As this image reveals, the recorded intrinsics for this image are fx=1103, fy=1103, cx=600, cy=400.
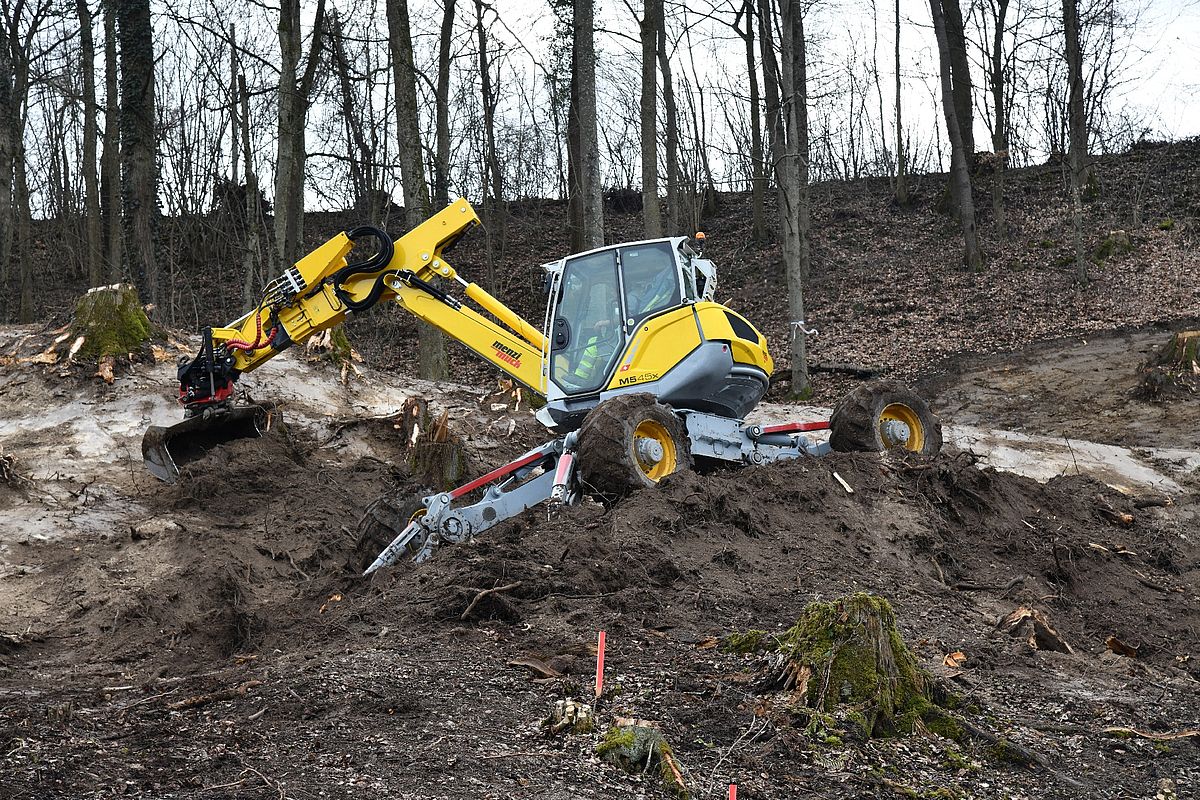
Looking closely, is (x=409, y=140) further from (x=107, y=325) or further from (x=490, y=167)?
(x=490, y=167)

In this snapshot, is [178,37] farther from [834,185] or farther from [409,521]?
[409,521]

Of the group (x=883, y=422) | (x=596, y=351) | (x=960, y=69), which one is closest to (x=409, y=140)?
(x=596, y=351)

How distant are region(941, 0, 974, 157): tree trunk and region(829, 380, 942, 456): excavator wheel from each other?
1877 cm

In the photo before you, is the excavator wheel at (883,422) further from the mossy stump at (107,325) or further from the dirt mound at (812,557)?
the mossy stump at (107,325)

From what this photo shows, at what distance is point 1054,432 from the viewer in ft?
52.2

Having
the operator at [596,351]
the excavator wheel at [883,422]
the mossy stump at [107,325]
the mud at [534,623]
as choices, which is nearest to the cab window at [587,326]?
the operator at [596,351]

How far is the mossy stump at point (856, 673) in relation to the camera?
5095 millimetres

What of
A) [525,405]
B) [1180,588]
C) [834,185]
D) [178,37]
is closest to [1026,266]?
[834,185]

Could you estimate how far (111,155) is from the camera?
964 inches

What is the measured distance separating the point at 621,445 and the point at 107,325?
→ 7140mm

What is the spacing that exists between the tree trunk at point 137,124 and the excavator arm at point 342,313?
593 centimetres

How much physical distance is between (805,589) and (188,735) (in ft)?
13.4

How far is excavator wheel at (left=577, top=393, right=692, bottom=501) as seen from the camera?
8703 millimetres

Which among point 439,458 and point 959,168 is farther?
point 959,168
